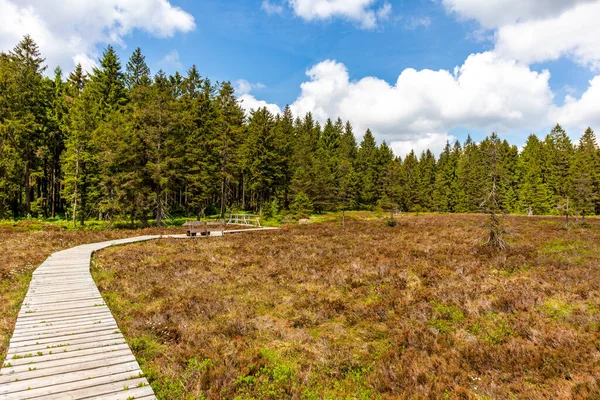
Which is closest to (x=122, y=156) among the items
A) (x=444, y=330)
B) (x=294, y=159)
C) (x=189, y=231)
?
(x=189, y=231)

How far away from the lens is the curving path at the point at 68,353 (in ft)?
17.6

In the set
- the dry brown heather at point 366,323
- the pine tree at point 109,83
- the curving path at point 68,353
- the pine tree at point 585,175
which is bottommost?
the dry brown heather at point 366,323

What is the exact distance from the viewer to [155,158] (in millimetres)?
35375

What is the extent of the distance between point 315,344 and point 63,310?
7.50 metres

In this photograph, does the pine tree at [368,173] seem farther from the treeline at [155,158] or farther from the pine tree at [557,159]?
the pine tree at [557,159]

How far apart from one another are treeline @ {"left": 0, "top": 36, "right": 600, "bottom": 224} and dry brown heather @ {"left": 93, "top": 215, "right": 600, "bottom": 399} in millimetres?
8433

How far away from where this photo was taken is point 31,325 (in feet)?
25.7

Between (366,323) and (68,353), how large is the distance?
7.75 meters

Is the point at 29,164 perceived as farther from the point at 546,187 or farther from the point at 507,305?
the point at 546,187

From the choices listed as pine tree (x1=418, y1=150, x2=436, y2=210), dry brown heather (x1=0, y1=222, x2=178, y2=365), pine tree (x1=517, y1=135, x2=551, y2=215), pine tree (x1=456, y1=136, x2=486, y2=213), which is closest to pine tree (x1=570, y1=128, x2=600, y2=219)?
pine tree (x1=517, y1=135, x2=551, y2=215)

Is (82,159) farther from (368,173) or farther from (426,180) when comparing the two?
(426,180)

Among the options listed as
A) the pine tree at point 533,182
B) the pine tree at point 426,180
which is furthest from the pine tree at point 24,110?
the pine tree at point 533,182

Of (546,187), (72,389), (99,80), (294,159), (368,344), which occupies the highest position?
(99,80)

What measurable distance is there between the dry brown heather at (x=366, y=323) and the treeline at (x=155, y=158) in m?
8.43
